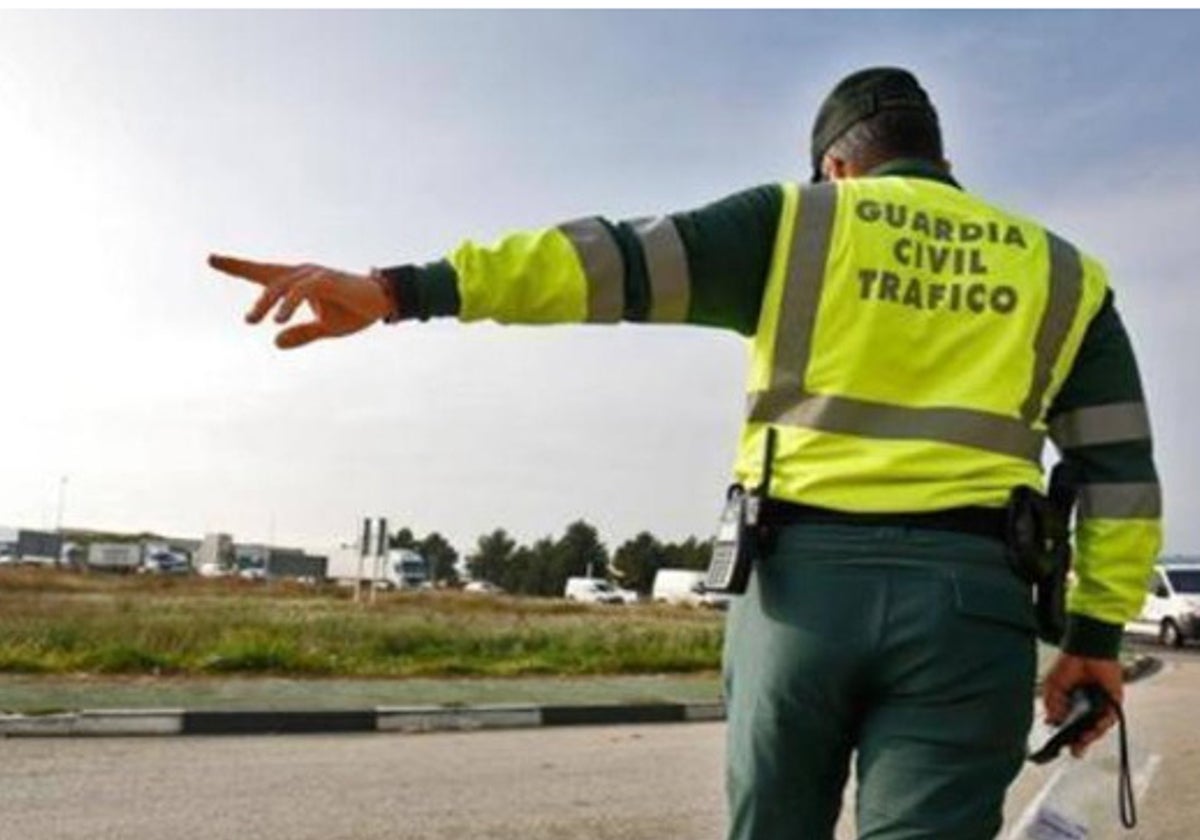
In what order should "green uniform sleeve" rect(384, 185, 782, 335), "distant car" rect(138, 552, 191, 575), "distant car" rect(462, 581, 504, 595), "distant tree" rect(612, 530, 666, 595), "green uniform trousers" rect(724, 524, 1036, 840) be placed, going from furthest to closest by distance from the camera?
"distant tree" rect(612, 530, 666, 595) < "distant car" rect(138, 552, 191, 575) < "distant car" rect(462, 581, 504, 595) < "green uniform sleeve" rect(384, 185, 782, 335) < "green uniform trousers" rect(724, 524, 1036, 840)

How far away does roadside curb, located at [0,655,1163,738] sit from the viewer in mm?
10305

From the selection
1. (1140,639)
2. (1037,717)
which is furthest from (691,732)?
(1140,639)

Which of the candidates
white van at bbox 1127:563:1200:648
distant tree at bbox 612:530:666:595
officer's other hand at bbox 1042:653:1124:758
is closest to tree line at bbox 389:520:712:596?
distant tree at bbox 612:530:666:595

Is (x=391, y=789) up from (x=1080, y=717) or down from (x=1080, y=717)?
down

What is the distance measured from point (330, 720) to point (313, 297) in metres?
9.24

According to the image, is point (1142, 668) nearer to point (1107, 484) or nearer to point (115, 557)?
point (1107, 484)

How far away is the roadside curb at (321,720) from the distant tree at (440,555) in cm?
10768

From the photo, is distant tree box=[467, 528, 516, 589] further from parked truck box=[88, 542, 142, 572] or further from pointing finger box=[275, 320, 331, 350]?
pointing finger box=[275, 320, 331, 350]

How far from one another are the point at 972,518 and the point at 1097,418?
429 mm

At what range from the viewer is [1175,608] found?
3362cm

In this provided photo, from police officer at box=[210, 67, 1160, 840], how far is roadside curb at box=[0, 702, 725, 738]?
28.3ft

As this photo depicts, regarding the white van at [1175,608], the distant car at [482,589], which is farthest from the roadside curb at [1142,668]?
the distant car at [482,589]

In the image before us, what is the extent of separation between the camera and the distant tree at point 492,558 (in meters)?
127

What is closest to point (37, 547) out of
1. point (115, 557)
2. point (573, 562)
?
point (115, 557)
